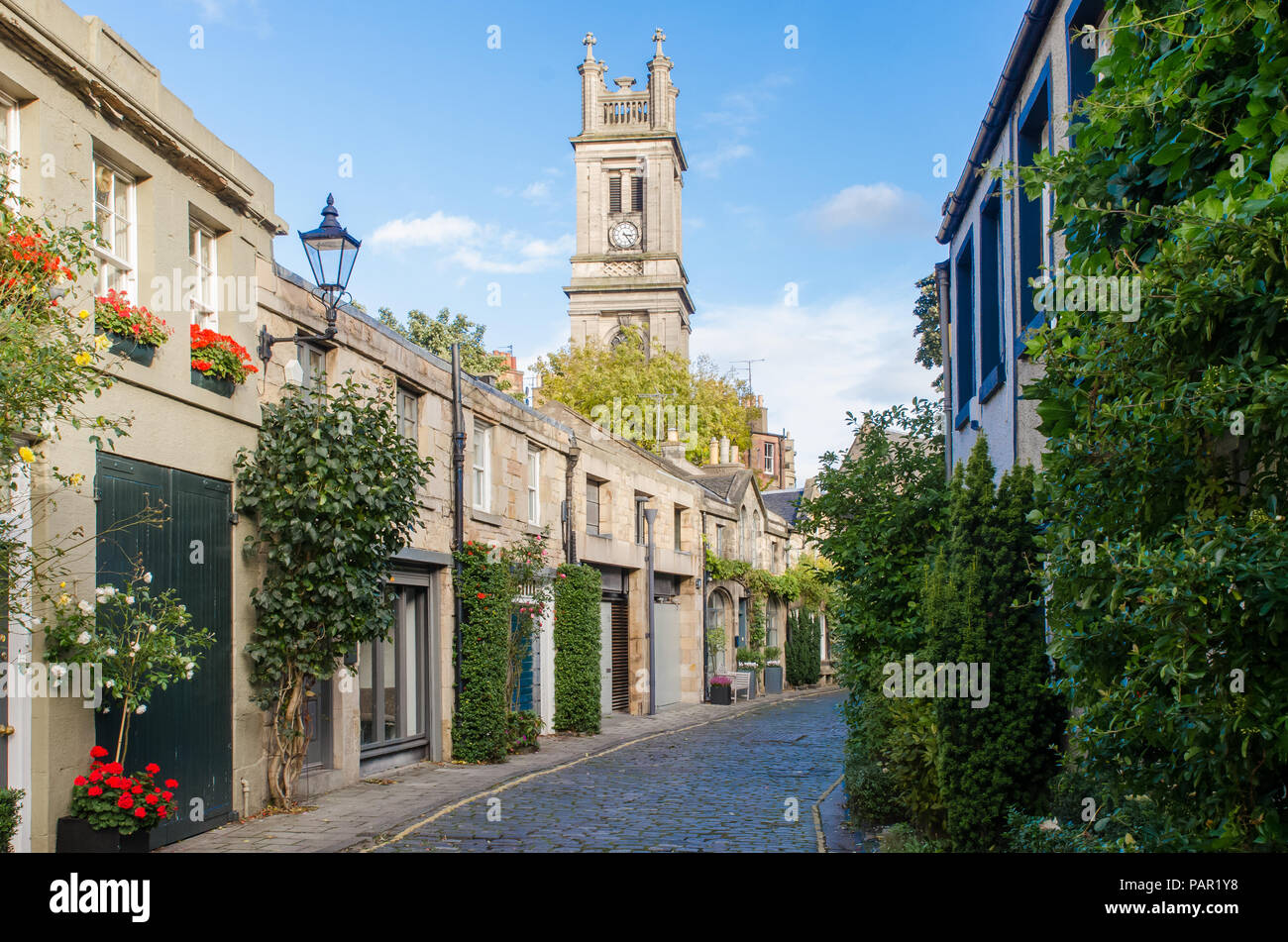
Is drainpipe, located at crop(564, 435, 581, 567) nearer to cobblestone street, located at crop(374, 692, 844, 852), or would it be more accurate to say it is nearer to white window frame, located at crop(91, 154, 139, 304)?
cobblestone street, located at crop(374, 692, 844, 852)

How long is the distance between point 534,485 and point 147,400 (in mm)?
11594

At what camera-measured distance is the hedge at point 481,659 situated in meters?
16.9

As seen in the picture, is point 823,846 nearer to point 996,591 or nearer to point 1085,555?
point 996,591

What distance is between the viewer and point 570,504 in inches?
889

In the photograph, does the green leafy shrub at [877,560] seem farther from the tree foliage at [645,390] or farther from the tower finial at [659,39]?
the tower finial at [659,39]

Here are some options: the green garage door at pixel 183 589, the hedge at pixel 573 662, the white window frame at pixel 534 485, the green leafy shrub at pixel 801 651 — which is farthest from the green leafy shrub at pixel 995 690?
the green leafy shrub at pixel 801 651

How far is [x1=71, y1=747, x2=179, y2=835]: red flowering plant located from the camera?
28.0 feet

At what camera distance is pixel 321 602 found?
11.9 m

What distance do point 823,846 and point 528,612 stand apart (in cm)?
964

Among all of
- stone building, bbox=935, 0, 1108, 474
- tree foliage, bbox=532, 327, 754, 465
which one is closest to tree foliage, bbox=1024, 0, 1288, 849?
stone building, bbox=935, 0, 1108, 474

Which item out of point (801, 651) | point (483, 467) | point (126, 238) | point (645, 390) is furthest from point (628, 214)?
point (126, 238)

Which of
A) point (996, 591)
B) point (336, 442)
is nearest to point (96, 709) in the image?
point (336, 442)

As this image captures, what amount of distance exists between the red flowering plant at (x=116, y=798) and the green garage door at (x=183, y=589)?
58 centimetres

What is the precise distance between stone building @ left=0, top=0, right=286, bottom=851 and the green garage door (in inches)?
0.7
